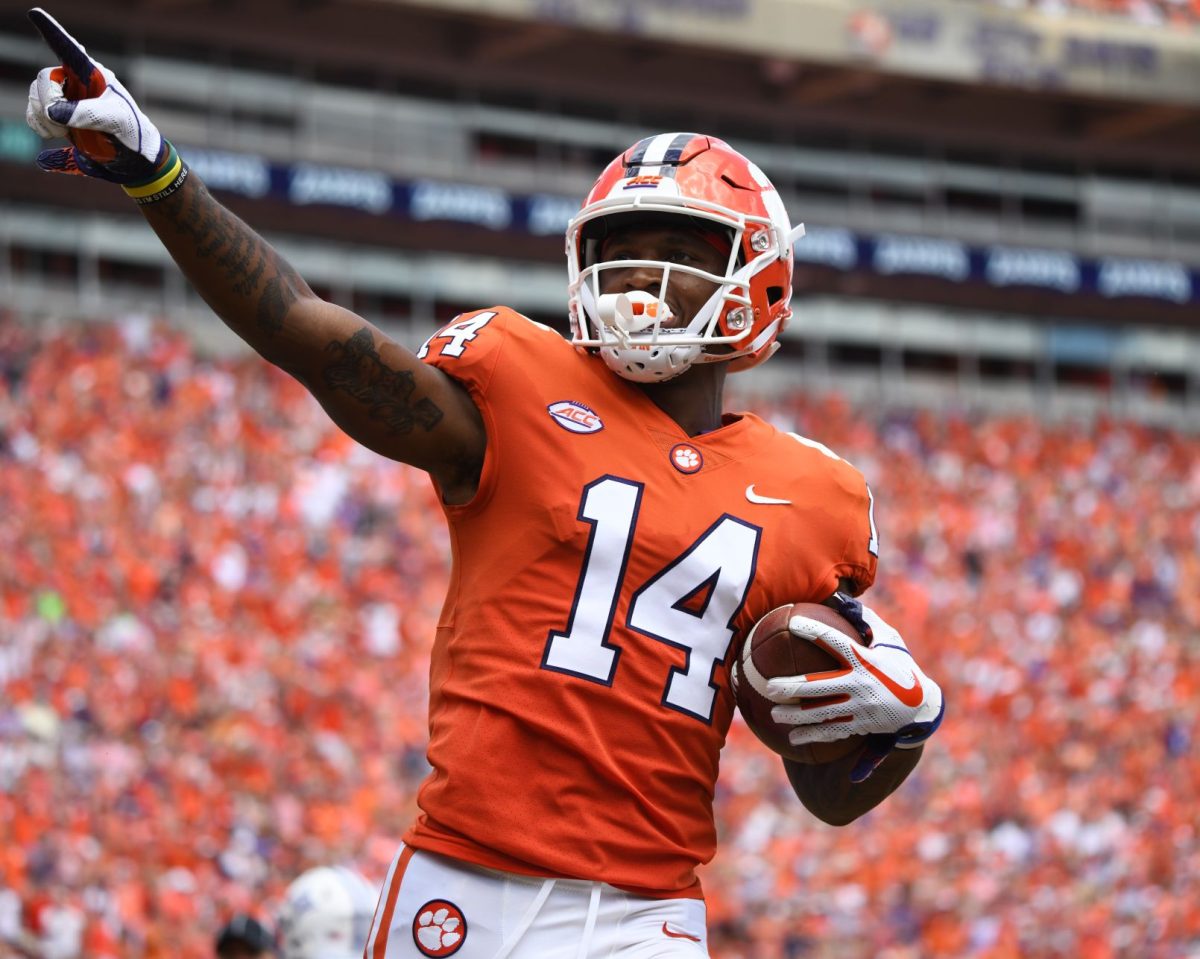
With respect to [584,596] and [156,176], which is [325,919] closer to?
[584,596]

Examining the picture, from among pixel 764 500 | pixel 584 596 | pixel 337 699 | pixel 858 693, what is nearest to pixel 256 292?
pixel 584 596

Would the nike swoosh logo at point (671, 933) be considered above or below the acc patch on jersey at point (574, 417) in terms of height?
below

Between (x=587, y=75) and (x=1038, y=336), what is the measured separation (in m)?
7.20

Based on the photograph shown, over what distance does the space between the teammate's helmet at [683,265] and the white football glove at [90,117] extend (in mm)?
853

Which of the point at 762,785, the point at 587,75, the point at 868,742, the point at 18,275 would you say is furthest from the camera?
the point at 587,75

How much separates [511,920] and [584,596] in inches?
20.5

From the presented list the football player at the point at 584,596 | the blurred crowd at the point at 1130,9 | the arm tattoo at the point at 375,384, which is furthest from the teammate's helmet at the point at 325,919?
the blurred crowd at the point at 1130,9

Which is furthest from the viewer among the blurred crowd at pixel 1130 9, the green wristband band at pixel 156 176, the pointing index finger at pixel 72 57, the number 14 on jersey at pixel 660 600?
the blurred crowd at pixel 1130 9

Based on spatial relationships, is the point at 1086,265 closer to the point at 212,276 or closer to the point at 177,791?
the point at 177,791

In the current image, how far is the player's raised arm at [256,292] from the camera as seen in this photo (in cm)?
238

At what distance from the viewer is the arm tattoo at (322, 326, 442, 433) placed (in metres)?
2.71

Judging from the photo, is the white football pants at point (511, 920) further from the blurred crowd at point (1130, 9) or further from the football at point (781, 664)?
the blurred crowd at point (1130, 9)

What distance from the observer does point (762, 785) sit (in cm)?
1284

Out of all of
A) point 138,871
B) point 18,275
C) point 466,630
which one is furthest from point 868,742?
point 18,275
